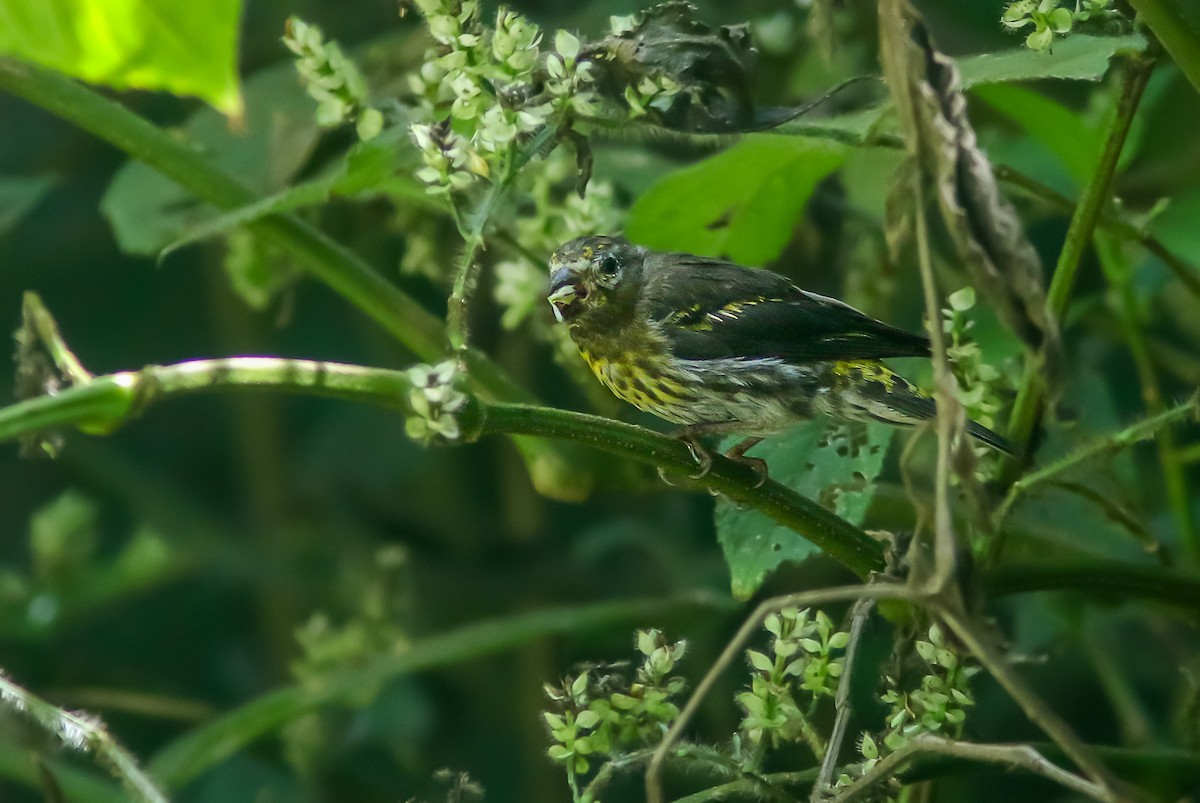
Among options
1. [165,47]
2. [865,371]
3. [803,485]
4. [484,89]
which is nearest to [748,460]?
[803,485]

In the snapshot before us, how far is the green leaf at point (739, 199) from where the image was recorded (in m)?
1.69

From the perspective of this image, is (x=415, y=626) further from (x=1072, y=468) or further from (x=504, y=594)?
(x=1072, y=468)

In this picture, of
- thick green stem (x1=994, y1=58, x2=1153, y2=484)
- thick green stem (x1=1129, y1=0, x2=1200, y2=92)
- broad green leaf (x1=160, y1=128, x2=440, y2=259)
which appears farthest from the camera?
broad green leaf (x1=160, y1=128, x2=440, y2=259)

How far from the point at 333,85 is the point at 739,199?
0.57m

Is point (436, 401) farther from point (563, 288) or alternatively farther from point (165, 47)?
point (563, 288)

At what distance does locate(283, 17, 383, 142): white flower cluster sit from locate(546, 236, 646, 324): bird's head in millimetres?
349

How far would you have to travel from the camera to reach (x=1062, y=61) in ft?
4.65

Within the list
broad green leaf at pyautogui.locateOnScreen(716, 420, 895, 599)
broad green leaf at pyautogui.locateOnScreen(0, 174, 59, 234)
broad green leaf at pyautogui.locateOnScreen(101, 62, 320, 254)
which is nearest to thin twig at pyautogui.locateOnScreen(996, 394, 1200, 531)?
broad green leaf at pyautogui.locateOnScreen(716, 420, 895, 599)

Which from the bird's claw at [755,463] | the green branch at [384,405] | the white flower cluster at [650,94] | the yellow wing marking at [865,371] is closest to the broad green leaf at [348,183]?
the white flower cluster at [650,94]

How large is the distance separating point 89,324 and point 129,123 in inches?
61.8

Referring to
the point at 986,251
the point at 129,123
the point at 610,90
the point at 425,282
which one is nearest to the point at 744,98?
the point at 610,90

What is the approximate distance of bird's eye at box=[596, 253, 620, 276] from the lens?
187cm

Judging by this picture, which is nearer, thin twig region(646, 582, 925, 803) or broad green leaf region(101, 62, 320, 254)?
thin twig region(646, 582, 925, 803)

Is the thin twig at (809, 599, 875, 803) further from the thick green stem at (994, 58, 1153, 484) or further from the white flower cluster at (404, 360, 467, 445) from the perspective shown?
the white flower cluster at (404, 360, 467, 445)
